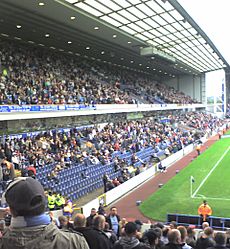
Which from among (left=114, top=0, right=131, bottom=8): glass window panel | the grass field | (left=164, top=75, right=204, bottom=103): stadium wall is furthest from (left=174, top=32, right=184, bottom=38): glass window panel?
(left=164, top=75, right=204, bottom=103): stadium wall

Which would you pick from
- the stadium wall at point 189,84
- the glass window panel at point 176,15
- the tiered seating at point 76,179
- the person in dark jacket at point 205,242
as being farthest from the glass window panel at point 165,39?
the stadium wall at point 189,84

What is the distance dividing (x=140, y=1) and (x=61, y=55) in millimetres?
15809

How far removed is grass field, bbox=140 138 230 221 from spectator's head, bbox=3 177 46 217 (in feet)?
52.2

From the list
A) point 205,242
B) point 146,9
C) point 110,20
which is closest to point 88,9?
point 110,20

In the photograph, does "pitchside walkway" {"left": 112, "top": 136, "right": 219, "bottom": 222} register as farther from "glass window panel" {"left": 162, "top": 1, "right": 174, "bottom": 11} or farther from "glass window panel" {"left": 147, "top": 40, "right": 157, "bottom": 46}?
"glass window panel" {"left": 147, "top": 40, "right": 157, "bottom": 46}

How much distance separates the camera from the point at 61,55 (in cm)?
3919

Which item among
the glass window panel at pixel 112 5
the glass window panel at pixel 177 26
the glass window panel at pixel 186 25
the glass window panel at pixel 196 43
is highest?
the glass window panel at pixel 196 43

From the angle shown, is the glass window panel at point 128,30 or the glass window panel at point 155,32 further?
the glass window panel at point 155,32

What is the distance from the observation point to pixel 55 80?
31172 millimetres

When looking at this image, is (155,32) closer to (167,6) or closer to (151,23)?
(151,23)

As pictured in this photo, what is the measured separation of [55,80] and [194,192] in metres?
15.5

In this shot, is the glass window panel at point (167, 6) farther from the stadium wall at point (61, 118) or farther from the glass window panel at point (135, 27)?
the stadium wall at point (61, 118)

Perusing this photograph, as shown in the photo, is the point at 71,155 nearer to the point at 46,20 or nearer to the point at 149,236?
the point at 46,20

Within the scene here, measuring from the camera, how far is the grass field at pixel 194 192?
1840 centimetres
